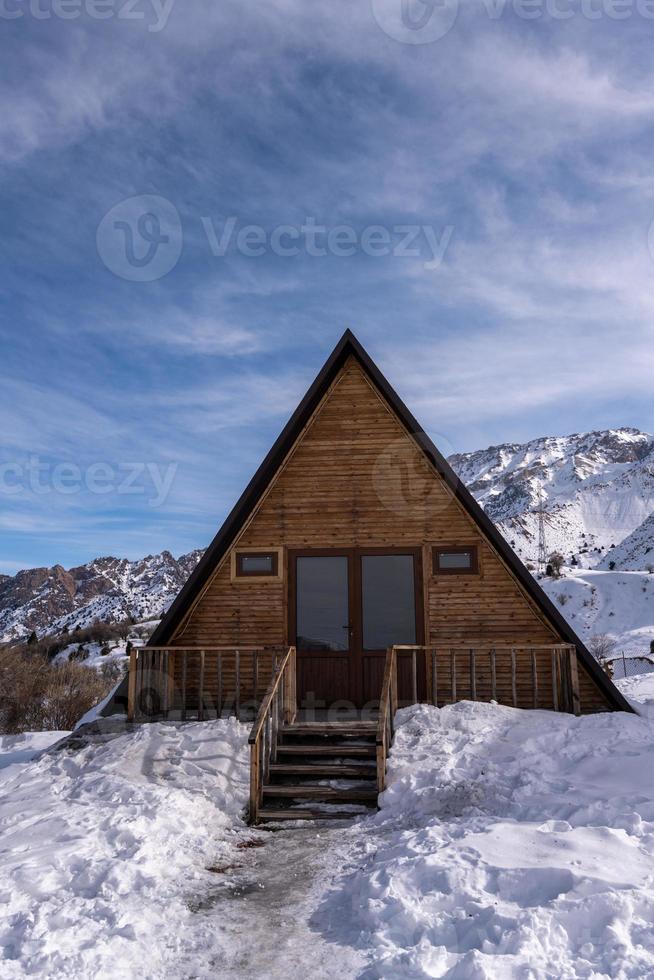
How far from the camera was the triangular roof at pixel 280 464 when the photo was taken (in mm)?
10953

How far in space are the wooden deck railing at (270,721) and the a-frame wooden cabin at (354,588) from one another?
59 centimetres

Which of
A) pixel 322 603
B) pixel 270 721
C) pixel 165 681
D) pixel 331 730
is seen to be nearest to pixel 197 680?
pixel 165 681

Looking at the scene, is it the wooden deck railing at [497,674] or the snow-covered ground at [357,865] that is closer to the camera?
the snow-covered ground at [357,865]

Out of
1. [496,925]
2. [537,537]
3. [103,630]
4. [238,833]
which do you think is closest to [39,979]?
[496,925]

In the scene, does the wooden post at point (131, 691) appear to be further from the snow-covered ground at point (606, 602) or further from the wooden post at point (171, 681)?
the snow-covered ground at point (606, 602)

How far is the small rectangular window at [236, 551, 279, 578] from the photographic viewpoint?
11648 millimetres

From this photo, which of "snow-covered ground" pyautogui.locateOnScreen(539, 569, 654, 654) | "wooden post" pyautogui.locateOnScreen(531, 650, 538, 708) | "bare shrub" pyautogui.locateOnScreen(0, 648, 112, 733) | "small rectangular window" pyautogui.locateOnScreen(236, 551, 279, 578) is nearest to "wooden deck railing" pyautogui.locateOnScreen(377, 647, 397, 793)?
"wooden post" pyautogui.locateOnScreen(531, 650, 538, 708)

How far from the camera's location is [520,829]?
19.9ft

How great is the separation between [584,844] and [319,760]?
4136 millimetres

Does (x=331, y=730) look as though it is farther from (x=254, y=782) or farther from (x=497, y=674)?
(x=497, y=674)

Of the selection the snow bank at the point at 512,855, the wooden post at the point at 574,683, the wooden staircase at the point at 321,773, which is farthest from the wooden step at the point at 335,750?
the wooden post at the point at 574,683

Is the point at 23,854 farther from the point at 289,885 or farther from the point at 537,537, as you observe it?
the point at 537,537

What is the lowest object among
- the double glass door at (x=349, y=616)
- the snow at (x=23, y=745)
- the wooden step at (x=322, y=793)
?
the snow at (x=23, y=745)

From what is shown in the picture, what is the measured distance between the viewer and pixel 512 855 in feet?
17.8
